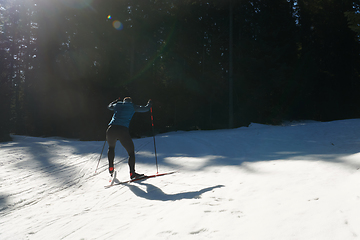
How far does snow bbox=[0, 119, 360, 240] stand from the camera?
2547mm

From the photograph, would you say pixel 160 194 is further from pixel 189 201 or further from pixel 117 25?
pixel 117 25

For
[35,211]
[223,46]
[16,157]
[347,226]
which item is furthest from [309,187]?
[223,46]

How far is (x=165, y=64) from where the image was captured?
26.3 meters

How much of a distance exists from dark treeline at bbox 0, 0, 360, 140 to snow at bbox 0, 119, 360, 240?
14.7 meters

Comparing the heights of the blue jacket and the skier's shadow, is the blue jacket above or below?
above

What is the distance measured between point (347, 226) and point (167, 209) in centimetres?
210

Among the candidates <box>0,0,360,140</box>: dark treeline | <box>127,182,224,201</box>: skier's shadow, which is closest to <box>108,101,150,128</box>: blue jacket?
Result: <box>127,182,224,201</box>: skier's shadow

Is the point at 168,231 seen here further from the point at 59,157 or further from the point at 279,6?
the point at 279,6

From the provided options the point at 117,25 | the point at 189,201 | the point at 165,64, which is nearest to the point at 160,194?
the point at 189,201

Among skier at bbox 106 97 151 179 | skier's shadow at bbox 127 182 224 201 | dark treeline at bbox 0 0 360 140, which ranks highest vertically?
dark treeline at bbox 0 0 360 140

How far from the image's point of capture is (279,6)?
26.7m

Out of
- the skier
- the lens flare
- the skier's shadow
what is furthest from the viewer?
the lens flare

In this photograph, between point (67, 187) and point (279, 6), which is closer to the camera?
point (67, 187)

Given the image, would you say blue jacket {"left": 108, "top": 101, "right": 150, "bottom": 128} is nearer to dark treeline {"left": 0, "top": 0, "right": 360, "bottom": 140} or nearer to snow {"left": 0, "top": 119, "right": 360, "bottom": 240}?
snow {"left": 0, "top": 119, "right": 360, "bottom": 240}
